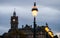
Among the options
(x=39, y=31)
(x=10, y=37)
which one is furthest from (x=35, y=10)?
(x=39, y=31)

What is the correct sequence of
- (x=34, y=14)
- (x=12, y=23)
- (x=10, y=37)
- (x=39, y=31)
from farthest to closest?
(x=12, y=23) < (x=39, y=31) < (x=10, y=37) < (x=34, y=14)

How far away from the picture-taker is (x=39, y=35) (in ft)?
550

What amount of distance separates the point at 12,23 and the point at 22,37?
73302mm

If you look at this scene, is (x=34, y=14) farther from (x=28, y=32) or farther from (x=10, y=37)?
(x=28, y=32)

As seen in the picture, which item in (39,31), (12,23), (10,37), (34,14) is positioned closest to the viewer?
(34,14)

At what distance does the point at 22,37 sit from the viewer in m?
120

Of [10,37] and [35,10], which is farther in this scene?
[10,37]

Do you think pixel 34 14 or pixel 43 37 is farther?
pixel 43 37

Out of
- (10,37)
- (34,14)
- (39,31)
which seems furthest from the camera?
(39,31)

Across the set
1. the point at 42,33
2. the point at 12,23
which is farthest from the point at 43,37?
the point at 12,23

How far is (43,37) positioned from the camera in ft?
545

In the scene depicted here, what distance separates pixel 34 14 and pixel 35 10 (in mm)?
518

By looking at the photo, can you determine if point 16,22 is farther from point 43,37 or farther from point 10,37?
point 10,37

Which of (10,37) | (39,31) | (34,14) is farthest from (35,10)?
(39,31)
